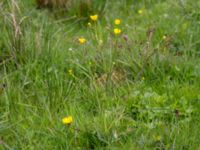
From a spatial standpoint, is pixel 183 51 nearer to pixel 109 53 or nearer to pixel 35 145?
pixel 109 53

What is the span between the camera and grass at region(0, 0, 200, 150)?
9.64ft

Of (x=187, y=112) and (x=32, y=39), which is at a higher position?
(x=32, y=39)

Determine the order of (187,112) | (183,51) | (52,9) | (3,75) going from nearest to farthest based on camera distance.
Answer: (187,112)
(3,75)
(183,51)
(52,9)

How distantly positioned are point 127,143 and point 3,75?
1.24m

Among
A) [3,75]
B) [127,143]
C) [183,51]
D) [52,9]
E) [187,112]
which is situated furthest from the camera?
[52,9]

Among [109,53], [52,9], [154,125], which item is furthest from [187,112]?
[52,9]

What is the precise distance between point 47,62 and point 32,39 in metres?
0.24

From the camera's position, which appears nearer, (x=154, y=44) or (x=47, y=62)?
(x=47, y=62)

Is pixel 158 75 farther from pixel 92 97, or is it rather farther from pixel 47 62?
pixel 47 62

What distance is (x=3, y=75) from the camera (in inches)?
143

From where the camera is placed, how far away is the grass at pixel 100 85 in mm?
2938

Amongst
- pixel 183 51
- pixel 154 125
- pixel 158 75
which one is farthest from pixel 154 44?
pixel 154 125

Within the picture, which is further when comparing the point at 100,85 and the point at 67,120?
the point at 100,85

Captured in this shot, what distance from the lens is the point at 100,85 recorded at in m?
3.47
